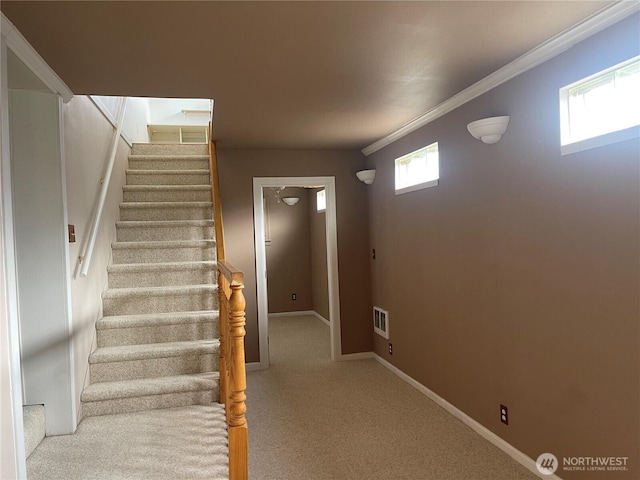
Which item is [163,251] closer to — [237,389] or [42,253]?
[42,253]

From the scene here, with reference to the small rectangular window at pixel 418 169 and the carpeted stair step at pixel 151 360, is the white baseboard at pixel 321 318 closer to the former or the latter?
the small rectangular window at pixel 418 169

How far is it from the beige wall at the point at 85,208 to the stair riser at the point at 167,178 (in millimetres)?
660

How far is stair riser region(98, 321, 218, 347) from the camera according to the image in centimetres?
310

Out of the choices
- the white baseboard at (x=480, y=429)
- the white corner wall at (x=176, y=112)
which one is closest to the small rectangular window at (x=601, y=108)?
the white baseboard at (x=480, y=429)

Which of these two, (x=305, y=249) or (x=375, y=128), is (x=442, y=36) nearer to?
(x=375, y=128)

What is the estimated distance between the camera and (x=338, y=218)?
15.4 ft

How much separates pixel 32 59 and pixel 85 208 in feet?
3.72

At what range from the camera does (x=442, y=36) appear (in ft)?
6.45

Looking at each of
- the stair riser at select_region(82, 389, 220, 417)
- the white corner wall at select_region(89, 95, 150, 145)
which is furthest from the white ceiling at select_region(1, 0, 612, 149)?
the stair riser at select_region(82, 389, 220, 417)

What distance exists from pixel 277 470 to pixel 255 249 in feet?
7.88

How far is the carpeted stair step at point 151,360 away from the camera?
9.48 ft

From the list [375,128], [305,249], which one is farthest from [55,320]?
[305,249]
